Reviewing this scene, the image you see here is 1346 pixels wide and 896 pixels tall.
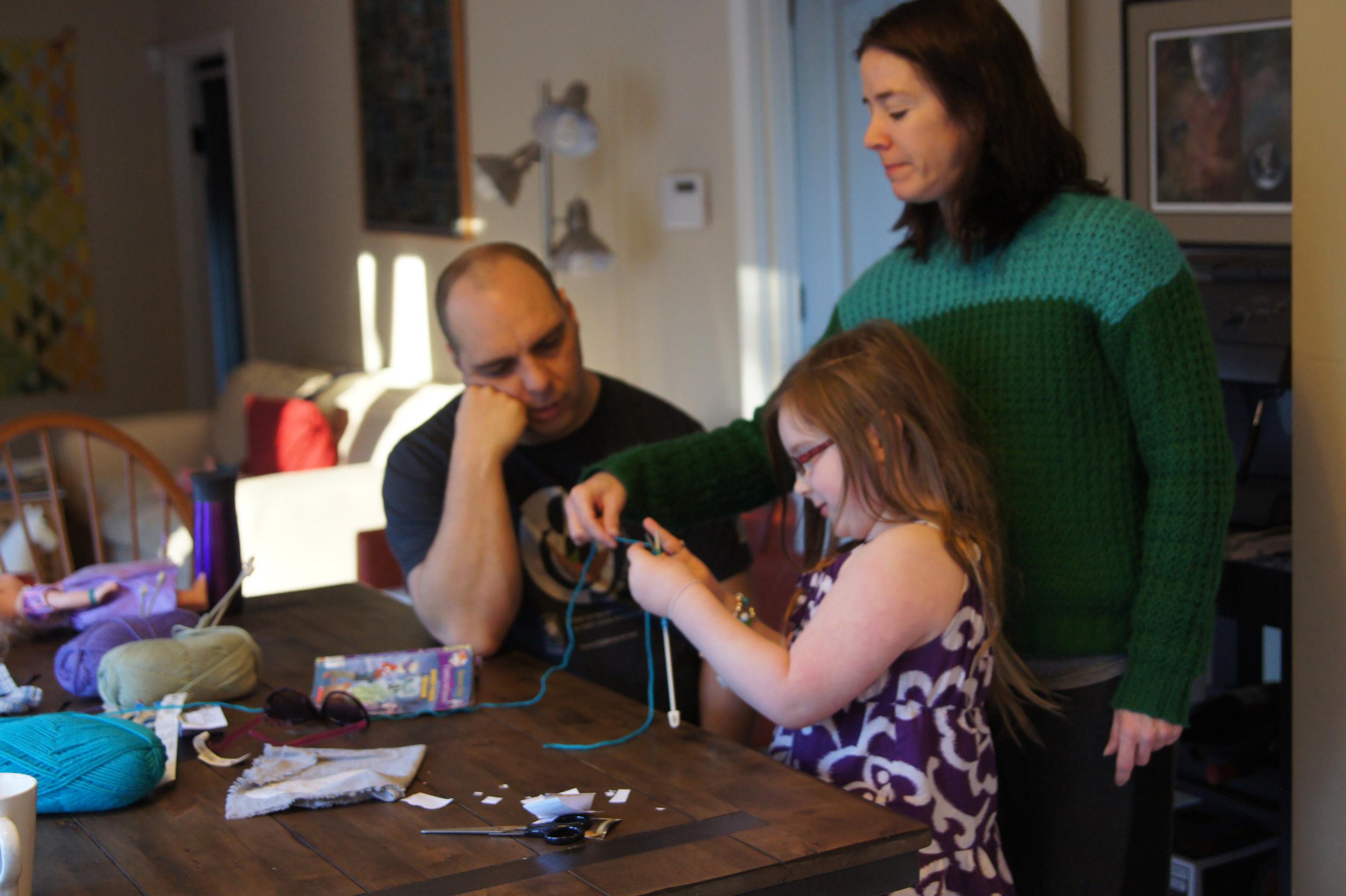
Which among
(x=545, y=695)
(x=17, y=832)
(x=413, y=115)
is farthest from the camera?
(x=413, y=115)

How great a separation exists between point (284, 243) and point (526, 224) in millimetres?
2126

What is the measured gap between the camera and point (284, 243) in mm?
6488

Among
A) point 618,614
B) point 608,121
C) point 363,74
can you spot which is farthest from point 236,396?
point 618,614

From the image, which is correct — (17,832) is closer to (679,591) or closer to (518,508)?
(679,591)

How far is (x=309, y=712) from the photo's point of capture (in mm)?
1608

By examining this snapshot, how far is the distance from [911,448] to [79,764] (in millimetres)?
897

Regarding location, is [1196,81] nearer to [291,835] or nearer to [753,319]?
[753,319]

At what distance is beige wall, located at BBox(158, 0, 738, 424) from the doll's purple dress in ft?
7.85

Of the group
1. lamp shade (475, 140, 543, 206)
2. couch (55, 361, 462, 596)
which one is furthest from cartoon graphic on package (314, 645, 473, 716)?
lamp shade (475, 140, 543, 206)

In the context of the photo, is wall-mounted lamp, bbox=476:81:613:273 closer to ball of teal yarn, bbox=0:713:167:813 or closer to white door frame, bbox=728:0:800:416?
white door frame, bbox=728:0:800:416

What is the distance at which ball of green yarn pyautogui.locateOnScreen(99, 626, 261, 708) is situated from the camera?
5.24 feet

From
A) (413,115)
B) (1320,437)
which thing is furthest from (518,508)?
(413,115)

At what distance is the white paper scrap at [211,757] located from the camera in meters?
1.47

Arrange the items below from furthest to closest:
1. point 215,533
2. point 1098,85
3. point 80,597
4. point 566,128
A: point 566,128, point 1098,85, point 215,533, point 80,597
